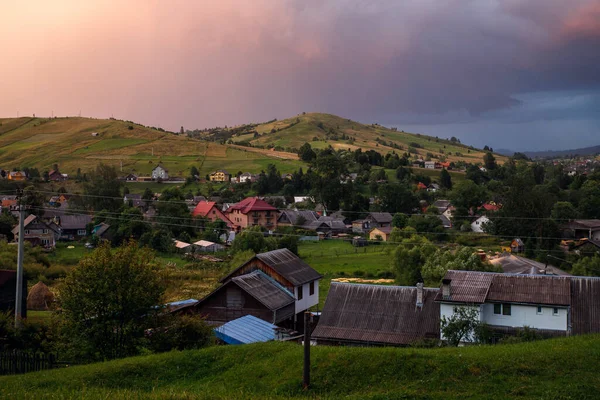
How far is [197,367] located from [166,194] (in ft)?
264

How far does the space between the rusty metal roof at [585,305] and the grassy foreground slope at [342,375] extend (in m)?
8.15

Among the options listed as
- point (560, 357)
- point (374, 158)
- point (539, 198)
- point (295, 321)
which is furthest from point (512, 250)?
point (374, 158)

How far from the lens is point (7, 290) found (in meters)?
29.4

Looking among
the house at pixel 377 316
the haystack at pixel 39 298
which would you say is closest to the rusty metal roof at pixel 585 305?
the house at pixel 377 316

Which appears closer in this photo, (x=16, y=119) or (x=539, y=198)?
(x=539, y=198)

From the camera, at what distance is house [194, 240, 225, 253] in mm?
67125

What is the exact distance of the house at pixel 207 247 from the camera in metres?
67.1

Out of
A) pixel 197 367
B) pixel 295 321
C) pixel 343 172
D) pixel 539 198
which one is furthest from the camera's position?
pixel 343 172

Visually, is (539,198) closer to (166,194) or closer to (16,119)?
(166,194)

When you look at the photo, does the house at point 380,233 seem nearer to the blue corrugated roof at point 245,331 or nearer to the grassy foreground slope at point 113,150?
the grassy foreground slope at point 113,150

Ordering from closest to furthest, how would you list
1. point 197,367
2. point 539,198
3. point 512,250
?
point 197,367, point 512,250, point 539,198

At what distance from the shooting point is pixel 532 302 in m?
26.3

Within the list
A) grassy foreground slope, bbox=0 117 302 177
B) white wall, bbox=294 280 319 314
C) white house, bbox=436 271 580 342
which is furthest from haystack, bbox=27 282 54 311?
grassy foreground slope, bbox=0 117 302 177

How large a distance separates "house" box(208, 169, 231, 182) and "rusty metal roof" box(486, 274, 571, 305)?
98180 mm
